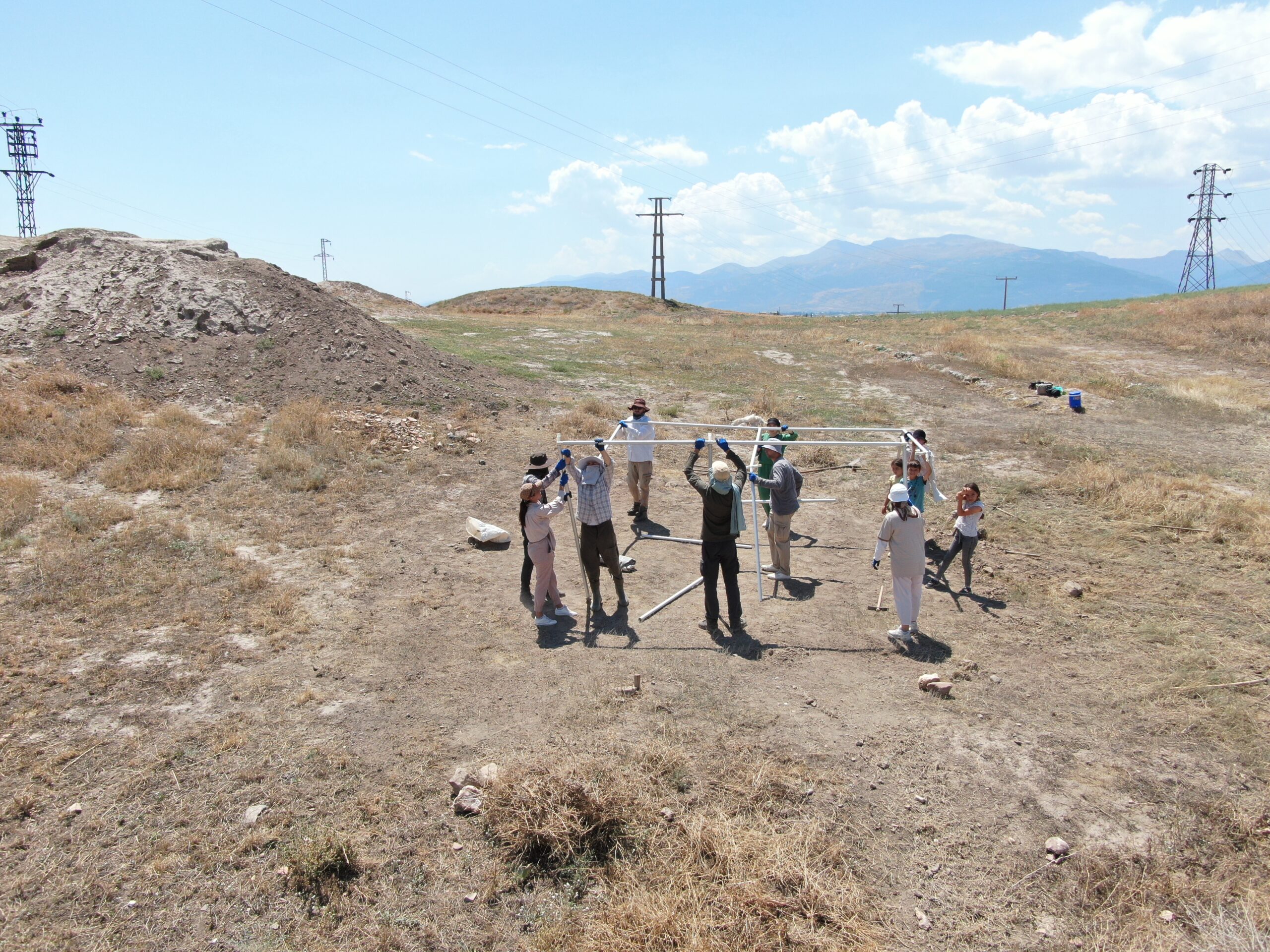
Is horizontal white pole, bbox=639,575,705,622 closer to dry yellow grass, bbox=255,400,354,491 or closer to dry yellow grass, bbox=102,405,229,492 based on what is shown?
dry yellow grass, bbox=255,400,354,491

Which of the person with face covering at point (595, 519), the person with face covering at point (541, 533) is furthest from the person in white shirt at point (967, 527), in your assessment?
the person with face covering at point (541, 533)

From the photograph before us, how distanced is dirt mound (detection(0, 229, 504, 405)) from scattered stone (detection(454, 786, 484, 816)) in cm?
1336

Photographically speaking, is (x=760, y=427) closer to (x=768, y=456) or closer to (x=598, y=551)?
(x=768, y=456)

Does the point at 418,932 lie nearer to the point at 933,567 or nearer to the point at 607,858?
the point at 607,858

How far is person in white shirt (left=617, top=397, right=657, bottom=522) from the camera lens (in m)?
12.0

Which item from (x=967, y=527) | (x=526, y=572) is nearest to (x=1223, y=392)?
(x=967, y=527)

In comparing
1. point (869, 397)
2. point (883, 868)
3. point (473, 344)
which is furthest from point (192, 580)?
point (473, 344)

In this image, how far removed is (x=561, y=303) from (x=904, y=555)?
4915 centimetres

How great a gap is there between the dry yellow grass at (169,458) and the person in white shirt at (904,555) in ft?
36.7

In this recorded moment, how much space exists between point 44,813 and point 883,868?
20.3 ft

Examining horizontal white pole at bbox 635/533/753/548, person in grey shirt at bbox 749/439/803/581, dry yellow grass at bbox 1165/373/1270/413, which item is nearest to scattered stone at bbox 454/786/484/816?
person in grey shirt at bbox 749/439/803/581

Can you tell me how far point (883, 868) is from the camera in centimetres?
505

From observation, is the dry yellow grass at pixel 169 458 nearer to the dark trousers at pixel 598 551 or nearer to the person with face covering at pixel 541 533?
the person with face covering at pixel 541 533

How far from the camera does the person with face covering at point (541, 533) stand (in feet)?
27.9
